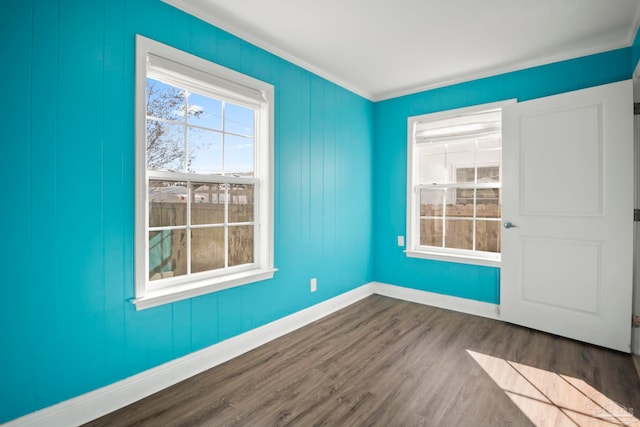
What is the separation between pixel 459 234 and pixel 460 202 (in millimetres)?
375

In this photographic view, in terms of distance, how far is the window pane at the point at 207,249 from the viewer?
2.39 m

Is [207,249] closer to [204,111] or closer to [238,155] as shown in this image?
[238,155]

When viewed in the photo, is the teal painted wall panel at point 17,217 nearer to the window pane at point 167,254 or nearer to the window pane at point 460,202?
the window pane at point 167,254

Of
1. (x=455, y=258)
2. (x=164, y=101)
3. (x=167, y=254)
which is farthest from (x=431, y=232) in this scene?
(x=164, y=101)

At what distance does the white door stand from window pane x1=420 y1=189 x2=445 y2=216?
0.79 metres

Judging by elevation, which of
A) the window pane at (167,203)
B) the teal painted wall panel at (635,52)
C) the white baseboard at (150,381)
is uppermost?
the teal painted wall panel at (635,52)

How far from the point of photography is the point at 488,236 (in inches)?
141

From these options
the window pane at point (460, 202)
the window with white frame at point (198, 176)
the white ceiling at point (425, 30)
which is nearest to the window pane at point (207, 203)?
the window with white frame at point (198, 176)

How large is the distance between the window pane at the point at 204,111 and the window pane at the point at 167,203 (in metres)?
0.49

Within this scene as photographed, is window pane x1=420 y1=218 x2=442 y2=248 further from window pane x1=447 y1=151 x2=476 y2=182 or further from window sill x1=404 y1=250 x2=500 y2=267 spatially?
window pane x1=447 y1=151 x2=476 y2=182

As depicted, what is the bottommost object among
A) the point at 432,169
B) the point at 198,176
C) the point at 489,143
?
the point at 198,176

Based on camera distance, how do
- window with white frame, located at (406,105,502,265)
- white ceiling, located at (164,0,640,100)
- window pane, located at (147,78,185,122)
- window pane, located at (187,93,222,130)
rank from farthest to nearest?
window with white frame, located at (406,105,502,265)
window pane, located at (187,93,222,130)
white ceiling, located at (164,0,640,100)
window pane, located at (147,78,185,122)

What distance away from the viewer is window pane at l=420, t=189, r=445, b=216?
12.7 ft

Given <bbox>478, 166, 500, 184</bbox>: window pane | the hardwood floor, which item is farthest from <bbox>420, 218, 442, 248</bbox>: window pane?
the hardwood floor
